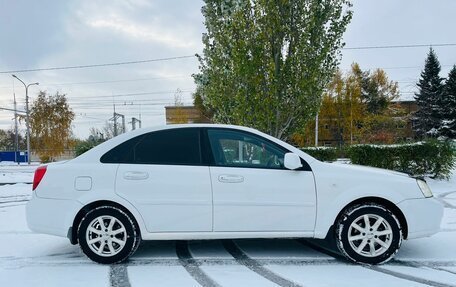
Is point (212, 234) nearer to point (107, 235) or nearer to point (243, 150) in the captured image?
point (243, 150)

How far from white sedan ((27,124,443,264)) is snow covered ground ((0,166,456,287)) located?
0.98 feet

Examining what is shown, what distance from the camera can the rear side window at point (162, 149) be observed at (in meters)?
4.33

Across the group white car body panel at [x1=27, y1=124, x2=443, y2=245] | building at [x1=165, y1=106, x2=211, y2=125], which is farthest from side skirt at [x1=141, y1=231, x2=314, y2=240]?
building at [x1=165, y1=106, x2=211, y2=125]

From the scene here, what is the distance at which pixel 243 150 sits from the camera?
4621 millimetres

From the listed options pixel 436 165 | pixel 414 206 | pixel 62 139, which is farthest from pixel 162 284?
pixel 62 139

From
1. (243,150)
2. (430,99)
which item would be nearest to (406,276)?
(243,150)

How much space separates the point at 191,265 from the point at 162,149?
139cm

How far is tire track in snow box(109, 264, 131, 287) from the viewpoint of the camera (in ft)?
11.8

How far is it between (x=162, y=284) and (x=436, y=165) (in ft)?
38.9

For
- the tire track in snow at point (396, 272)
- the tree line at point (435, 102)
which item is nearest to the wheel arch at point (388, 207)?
the tire track in snow at point (396, 272)

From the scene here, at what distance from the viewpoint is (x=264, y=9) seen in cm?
1066

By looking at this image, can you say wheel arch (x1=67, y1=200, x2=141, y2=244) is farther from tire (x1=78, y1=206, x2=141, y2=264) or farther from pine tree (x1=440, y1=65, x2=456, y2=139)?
pine tree (x1=440, y1=65, x2=456, y2=139)

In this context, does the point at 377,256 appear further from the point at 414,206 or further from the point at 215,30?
the point at 215,30

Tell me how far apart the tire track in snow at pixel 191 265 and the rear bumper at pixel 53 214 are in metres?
1.36
